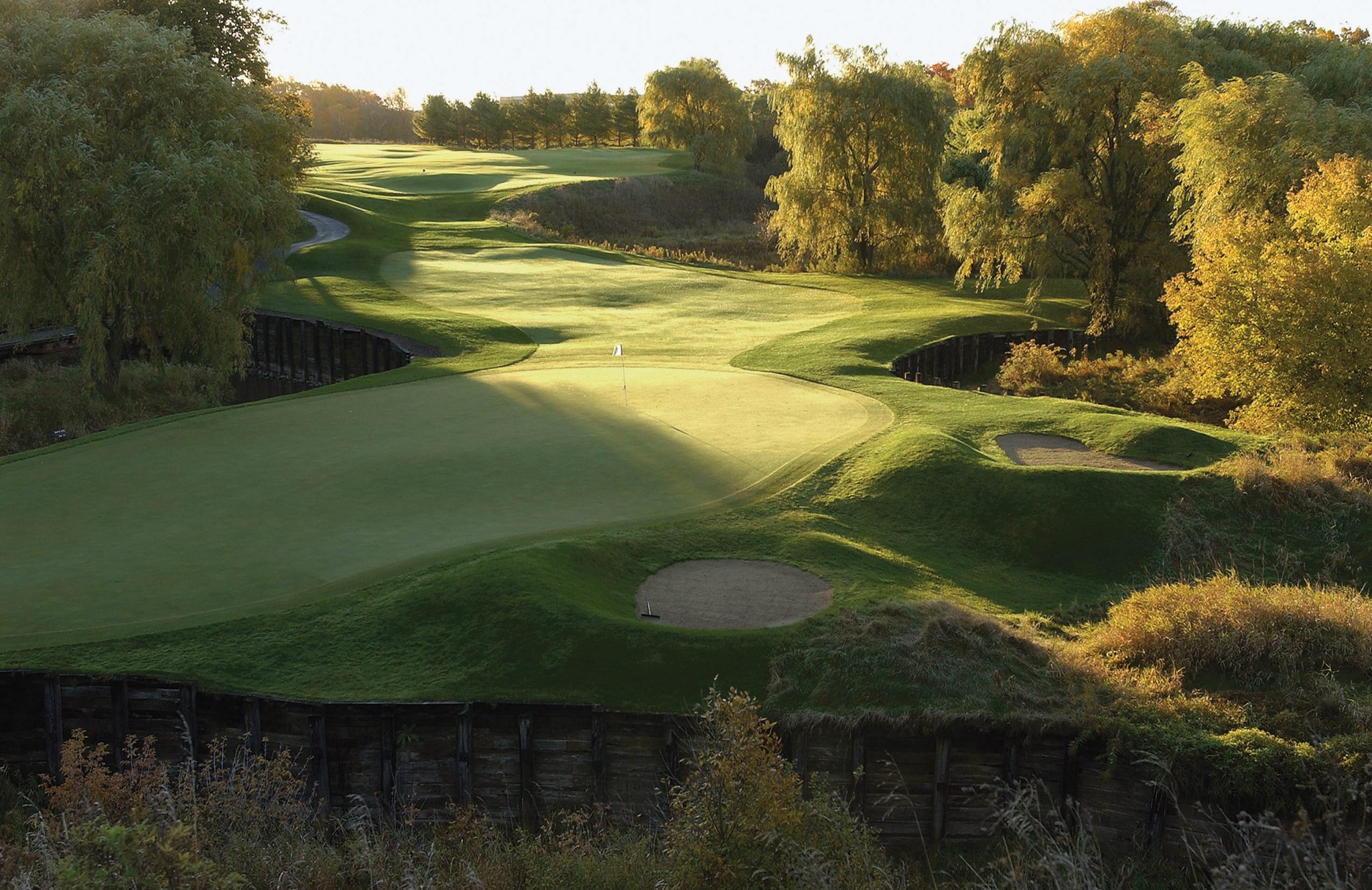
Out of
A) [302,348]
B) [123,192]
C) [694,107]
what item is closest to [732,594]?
[123,192]

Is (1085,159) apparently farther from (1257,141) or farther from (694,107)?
(694,107)

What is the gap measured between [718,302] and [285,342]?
15769mm

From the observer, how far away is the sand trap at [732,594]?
567 inches

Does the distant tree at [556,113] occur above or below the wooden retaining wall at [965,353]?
above

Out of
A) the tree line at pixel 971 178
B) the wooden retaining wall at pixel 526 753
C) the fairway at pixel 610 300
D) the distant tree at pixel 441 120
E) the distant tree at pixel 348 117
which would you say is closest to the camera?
the wooden retaining wall at pixel 526 753

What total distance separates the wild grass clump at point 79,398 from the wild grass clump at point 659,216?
2658cm

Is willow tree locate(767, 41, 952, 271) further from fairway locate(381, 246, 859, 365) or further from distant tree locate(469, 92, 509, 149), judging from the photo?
distant tree locate(469, 92, 509, 149)

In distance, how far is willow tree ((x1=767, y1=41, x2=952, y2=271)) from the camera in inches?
1983

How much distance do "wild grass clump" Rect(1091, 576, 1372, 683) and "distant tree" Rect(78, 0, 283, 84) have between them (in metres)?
42.5

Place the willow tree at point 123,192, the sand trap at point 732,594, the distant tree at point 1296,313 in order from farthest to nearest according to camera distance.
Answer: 1. the willow tree at point 123,192
2. the distant tree at point 1296,313
3. the sand trap at point 732,594

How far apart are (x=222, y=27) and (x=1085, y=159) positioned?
36.3 meters

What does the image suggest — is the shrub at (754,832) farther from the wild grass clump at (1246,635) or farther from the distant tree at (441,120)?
the distant tree at (441,120)

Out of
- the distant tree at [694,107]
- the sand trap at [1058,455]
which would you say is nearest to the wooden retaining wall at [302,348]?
the sand trap at [1058,455]

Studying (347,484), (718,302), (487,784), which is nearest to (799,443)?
(347,484)
